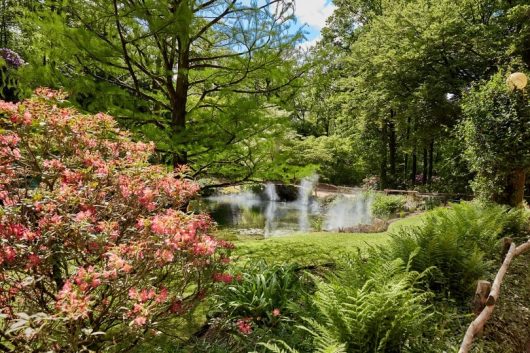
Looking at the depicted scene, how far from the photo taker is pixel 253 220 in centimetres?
1573

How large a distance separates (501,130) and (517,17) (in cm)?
825

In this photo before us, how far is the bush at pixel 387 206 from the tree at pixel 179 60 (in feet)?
36.2

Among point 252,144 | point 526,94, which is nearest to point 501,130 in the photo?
point 526,94

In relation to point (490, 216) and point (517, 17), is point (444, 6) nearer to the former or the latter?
point (517, 17)

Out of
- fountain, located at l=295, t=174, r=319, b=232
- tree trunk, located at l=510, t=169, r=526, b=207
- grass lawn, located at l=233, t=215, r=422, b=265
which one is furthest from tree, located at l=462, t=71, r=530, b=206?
fountain, located at l=295, t=174, r=319, b=232

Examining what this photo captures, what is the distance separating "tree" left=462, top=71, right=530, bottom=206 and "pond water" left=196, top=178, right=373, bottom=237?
423 cm

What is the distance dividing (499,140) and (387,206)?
24.4ft

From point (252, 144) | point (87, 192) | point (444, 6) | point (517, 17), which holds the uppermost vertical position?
point (444, 6)

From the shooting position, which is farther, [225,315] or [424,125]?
[424,125]

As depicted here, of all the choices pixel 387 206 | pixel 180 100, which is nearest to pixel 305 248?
pixel 180 100

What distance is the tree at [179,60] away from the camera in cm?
432

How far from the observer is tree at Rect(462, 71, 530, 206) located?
806cm

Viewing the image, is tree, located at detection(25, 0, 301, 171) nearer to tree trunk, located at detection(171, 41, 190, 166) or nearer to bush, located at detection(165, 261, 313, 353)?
tree trunk, located at detection(171, 41, 190, 166)

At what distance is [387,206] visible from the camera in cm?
1536
